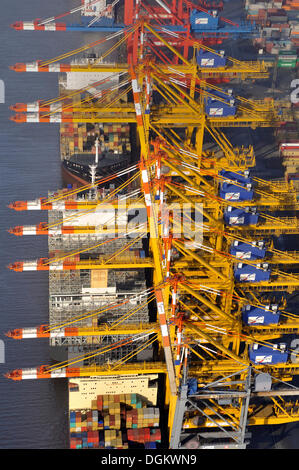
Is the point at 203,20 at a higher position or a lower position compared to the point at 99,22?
higher

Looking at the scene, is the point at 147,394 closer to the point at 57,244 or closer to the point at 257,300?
the point at 257,300

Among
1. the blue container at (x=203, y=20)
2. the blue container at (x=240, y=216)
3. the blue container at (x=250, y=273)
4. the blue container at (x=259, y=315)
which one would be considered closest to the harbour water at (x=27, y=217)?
the blue container at (x=259, y=315)

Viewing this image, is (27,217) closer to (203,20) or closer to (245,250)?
(245,250)

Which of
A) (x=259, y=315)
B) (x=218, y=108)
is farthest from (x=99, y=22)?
(x=259, y=315)

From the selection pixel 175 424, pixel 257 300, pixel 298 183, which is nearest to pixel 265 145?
pixel 298 183

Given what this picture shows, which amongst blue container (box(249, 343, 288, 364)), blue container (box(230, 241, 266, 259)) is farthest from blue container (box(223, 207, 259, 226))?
blue container (box(249, 343, 288, 364))

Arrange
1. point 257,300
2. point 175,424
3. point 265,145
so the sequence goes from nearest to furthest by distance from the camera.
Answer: point 175,424 < point 257,300 < point 265,145
